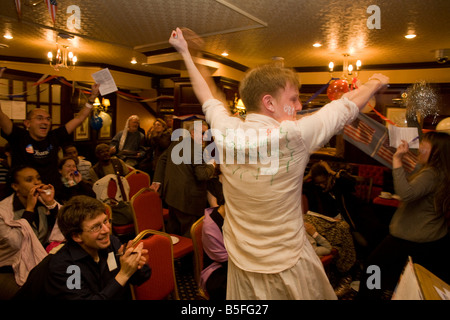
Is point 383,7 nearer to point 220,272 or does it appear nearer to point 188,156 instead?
point 188,156

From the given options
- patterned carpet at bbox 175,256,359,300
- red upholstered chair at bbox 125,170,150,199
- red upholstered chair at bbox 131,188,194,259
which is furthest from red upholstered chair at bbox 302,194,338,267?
red upholstered chair at bbox 125,170,150,199

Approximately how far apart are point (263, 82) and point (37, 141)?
7.85 feet

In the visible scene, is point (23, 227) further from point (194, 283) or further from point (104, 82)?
point (194, 283)

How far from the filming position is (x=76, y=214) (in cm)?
150

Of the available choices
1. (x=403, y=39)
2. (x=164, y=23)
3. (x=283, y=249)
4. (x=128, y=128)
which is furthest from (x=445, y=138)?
(x=128, y=128)

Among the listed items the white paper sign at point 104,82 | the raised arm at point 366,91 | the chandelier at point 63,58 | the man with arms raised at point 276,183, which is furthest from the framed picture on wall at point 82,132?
the raised arm at point 366,91

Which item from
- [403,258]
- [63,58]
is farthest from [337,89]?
[63,58]

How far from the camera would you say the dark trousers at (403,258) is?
1885 mm

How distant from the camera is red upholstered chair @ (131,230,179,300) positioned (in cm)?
173

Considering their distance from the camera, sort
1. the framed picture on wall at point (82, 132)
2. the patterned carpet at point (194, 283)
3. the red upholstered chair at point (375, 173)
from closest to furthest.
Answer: the patterned carpet at point (194, 283), the red upholstered chair at point (375, 173), the framed picture on wall at point (82, 132)

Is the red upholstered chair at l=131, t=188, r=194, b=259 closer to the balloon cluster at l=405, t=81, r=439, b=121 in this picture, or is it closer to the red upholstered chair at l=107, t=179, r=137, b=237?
the red upholstered chair at l=107, t=179, r=137, b=237

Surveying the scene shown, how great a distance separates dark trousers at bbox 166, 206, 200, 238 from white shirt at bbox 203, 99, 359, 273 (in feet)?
7.55

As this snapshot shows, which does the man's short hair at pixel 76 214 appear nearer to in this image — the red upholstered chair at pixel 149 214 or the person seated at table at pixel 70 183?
the red upholstered chair at pixel 149 214

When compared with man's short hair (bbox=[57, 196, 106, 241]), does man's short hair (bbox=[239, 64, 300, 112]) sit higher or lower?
higher
